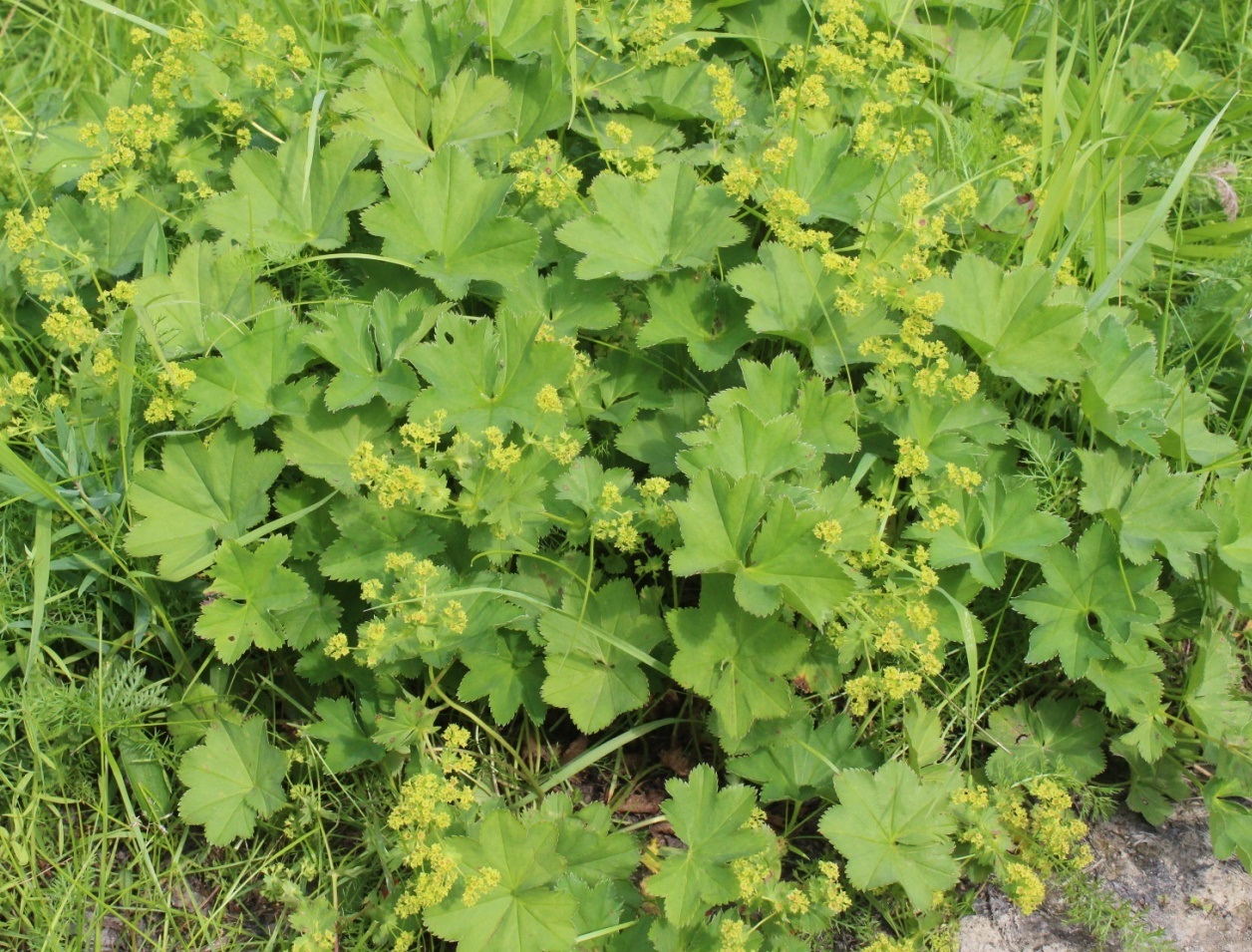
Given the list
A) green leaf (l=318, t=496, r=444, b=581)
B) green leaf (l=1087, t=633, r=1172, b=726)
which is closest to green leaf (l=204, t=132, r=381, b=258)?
green leaf (l=318, t=496, r=444, b=581)

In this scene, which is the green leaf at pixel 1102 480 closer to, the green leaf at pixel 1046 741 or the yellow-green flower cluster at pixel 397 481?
the green leaf at pixel 1046 741

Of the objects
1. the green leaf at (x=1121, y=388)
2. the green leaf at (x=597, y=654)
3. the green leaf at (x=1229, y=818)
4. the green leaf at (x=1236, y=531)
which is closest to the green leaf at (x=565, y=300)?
the green leaf at (x=597, y=654)

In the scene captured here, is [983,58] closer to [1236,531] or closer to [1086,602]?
[1236,531]

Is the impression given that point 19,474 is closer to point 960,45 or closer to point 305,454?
point 305,454

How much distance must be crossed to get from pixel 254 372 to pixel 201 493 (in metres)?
0.38

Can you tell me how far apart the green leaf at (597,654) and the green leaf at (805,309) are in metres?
0.88

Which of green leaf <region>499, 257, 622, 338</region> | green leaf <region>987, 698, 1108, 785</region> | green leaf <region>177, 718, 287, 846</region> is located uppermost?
green leaf <region>499, 257, 622, 338</region>

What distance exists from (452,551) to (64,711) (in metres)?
1.19

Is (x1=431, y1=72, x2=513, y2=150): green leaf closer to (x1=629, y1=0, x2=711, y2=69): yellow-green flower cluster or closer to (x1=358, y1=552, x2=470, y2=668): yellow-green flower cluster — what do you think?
(x1=629, y1=0, x2=711, y2=69): yellow-green flower cluster

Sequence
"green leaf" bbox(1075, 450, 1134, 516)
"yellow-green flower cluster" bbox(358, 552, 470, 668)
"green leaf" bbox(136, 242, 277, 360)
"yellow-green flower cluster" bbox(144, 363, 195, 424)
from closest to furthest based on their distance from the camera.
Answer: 1. "yellow-green flower cluster" bbox(358, 552, 470, 668)
2. "yellow-green flower cluster" bbox(144, 363, 195, 424)
3. "green leaf" bbox(1075, 450, 1134, 516)
4. "green leaf" bbox(136, 242, 277, 360)

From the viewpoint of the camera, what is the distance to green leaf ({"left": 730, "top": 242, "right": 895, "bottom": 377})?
9.89 feet

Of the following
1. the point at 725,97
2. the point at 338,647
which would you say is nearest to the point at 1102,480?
the point at 725,97

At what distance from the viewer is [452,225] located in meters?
3.14

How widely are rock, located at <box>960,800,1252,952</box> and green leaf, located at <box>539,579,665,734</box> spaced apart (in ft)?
3.60
